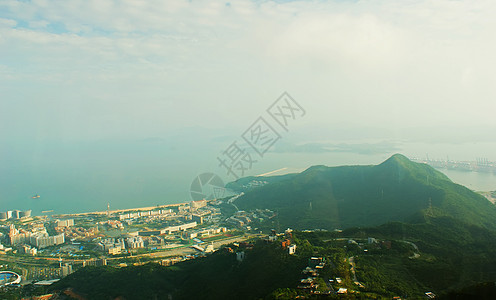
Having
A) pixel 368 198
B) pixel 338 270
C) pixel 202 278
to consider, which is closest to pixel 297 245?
pixel 338 270

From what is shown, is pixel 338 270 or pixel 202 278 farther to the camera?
pixel 202 278

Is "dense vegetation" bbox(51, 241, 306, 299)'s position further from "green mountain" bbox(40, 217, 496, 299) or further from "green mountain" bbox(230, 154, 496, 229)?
"green mountain" bbox(230, 154, 496, 229)

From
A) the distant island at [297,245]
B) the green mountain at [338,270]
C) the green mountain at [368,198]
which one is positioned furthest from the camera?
the green mountain at [368,198]

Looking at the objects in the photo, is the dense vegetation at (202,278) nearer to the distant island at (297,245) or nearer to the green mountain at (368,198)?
the distant island at (297,245)

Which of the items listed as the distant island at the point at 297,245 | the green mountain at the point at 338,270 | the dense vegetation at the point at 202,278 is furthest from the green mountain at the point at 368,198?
the dense vegetation at the point at 202,278

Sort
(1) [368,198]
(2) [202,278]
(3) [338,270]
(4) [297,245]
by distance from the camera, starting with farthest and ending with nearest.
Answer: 1. (1) [368,198]
2. (2) [202,278]
3. (4) [297,245]
4. (3) [338,270]

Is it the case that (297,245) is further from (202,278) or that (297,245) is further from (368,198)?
(368,198)

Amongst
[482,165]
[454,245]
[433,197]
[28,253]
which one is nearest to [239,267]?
[454,245]

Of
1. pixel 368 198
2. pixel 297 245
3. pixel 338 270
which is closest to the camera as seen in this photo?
pixel 338 270

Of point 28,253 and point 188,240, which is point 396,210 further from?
point 28,253

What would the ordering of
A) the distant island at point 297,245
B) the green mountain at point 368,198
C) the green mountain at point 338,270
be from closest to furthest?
1. the green mountain at point 338,270
2. the distant island at point 297,245
3. the green mountain at point 368,198
